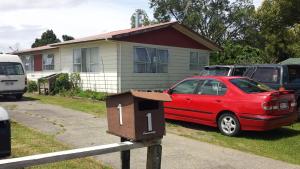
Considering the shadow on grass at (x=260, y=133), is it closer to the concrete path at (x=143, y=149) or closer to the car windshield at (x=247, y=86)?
the car windshield at (x=247, y=86)

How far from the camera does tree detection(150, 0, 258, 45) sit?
45.9 metres

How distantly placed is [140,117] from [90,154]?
663 millimetres

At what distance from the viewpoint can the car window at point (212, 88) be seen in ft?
33.7

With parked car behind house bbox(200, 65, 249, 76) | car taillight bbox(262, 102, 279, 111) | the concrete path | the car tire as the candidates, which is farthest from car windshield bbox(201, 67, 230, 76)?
the concrete path

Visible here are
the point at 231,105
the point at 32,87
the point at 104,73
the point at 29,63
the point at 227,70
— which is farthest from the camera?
the point at 29,63

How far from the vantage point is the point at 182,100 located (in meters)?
11.0

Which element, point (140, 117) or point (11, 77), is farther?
point (11, 77)

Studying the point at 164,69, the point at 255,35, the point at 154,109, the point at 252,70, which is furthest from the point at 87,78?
the point at 255,35

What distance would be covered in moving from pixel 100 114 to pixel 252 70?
5132 millimetres

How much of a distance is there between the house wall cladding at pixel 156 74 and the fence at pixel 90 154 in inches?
551

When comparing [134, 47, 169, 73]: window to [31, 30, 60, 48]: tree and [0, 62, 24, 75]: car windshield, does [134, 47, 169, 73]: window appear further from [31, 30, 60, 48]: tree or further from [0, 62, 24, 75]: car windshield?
Answer: [31, 30, 60, 48]: tree

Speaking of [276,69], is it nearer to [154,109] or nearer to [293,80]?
[293,80]

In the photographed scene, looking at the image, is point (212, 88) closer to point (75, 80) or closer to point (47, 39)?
point (75, 80)

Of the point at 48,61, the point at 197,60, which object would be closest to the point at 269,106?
the point at 197,60
